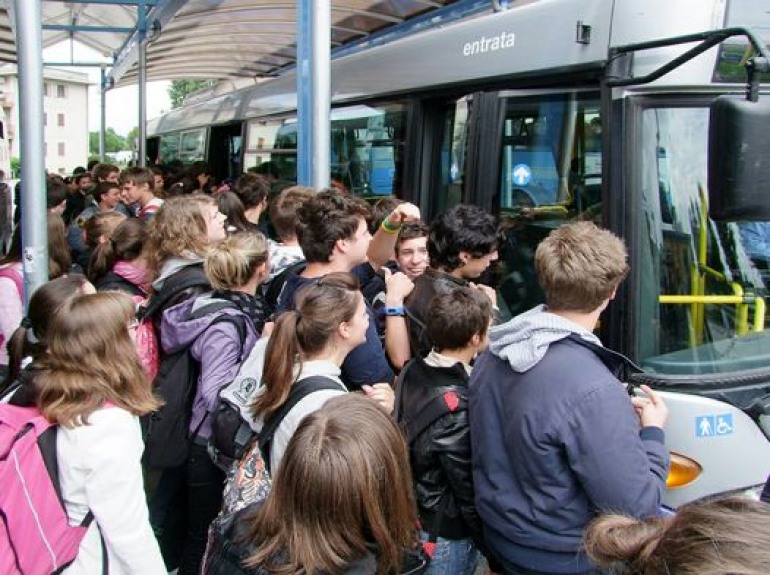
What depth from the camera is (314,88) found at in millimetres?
4078

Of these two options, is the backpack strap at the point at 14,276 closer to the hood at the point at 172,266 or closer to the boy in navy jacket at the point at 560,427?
the hood at the point at 172,266

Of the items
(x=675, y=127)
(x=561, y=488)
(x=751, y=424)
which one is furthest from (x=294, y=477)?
(x=675, y=127)

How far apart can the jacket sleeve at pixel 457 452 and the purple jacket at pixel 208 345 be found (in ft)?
2.94

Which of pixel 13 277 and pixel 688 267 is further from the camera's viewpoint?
pixel 13 277

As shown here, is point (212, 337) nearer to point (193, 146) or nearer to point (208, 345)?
point (208, 345)

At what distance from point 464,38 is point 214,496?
274cm

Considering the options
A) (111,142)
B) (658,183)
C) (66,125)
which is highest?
(66,125)

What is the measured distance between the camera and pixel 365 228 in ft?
11.1

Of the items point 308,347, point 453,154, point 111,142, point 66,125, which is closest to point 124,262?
point 453,154

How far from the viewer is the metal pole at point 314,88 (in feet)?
13.2

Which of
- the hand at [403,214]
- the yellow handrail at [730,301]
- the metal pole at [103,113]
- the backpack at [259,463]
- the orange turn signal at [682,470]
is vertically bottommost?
the orange turn signal at [682,470]

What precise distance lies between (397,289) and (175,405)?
1.00 m

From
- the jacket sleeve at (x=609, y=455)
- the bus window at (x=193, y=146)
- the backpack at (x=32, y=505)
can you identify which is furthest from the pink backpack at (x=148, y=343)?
the bus window at (x=193, y=146)

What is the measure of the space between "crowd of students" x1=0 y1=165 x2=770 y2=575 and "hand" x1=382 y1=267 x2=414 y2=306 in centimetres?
2
